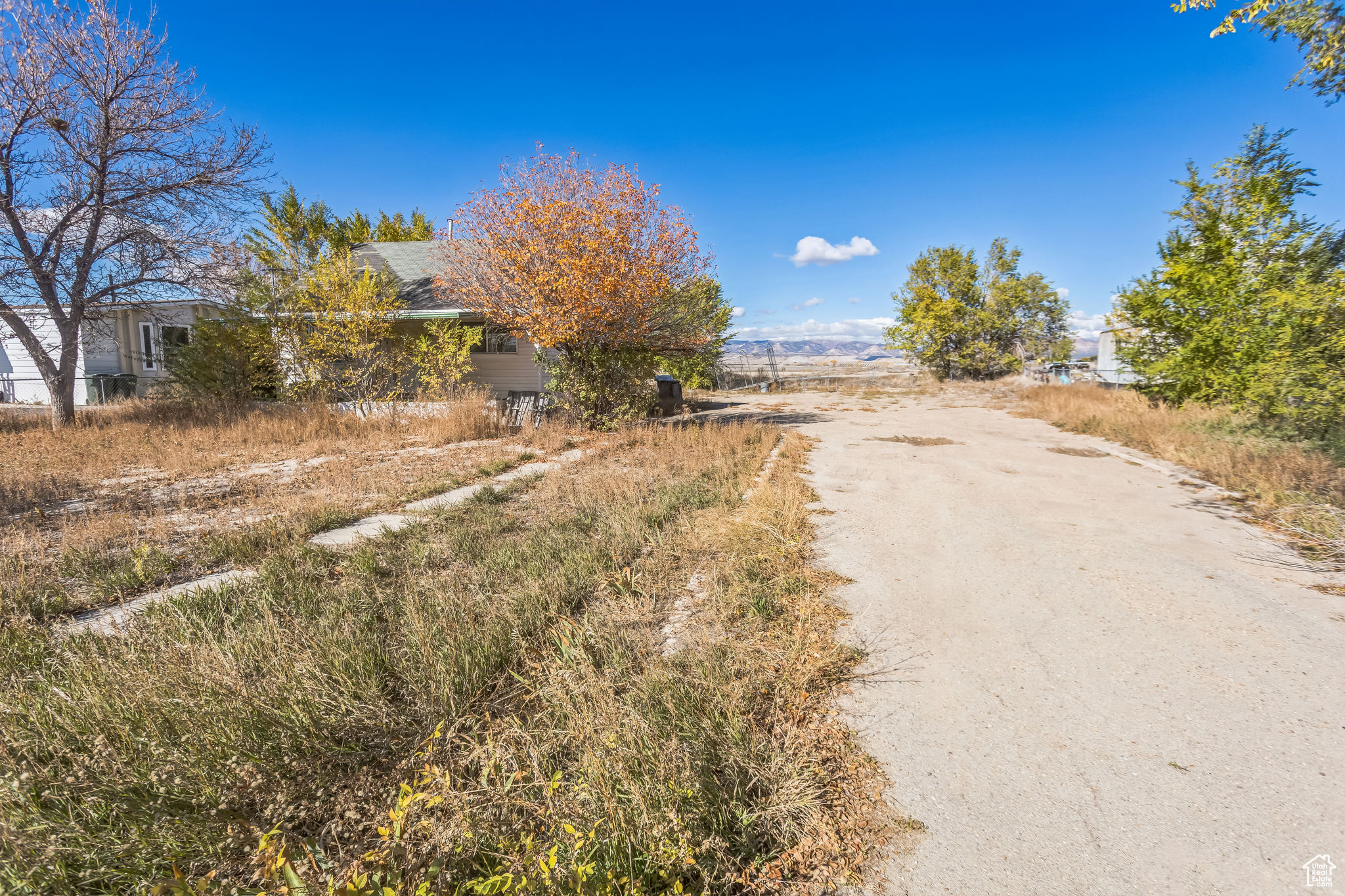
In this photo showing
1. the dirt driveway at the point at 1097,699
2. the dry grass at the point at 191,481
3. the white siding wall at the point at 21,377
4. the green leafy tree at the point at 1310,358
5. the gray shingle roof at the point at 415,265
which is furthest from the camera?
the white siding wall at the point at 21,377

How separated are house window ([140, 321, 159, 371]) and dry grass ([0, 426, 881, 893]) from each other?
24.0 metres

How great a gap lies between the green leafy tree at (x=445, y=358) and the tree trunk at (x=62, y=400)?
288 inches

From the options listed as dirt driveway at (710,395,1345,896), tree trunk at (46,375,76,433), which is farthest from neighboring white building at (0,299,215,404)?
dirt driveway at (710,395,1345,896)

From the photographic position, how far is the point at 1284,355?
696 centimetres

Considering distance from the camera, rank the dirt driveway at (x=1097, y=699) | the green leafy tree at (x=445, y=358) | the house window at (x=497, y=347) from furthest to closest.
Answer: the house window at (x=497, y=347), the green leafy tree at (x=445, y=358), the dirt driveway at (x=1097, y=699)

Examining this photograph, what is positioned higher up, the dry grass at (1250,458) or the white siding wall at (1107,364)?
the white siding wall at (1107,364)

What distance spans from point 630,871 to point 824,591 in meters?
2.55

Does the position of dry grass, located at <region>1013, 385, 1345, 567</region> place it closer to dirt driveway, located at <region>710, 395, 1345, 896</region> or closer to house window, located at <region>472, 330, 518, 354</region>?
dirt driveway, located at <region>710, 395, 1345, 896</region>

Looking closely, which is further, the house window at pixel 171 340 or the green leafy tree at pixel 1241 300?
the house window at pixel 171 340

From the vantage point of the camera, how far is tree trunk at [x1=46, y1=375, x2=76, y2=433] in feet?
40.1

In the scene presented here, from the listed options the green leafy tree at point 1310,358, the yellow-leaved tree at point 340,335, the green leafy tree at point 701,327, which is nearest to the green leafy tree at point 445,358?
the yellow-leaved tree at point 340,335

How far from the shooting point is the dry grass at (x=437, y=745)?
180cm

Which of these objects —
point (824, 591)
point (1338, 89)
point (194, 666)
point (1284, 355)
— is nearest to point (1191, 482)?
point (1284, 355)

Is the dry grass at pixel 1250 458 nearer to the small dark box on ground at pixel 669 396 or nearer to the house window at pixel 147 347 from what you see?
the small dark box on ground at pixel 669 396
